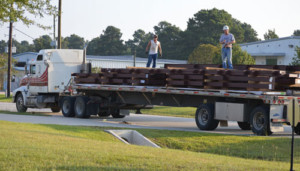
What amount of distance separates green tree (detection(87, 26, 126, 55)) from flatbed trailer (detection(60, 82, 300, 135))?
8430 cm

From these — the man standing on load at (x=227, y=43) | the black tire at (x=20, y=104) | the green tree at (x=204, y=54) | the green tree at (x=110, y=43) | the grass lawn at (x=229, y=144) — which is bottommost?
the grass lawn at (x=229, y=144)

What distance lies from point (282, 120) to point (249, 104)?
1.53m

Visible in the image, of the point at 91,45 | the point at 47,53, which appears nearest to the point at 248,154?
the point at 47,53

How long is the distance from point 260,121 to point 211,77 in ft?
8.27

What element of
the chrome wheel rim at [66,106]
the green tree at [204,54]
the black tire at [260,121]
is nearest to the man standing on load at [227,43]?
the black tire at [260,121]

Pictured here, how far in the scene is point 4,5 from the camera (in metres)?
23.9

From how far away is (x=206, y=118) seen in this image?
2175cm

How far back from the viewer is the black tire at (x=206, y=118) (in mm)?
21391

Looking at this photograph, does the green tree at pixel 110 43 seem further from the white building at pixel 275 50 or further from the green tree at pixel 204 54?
the white building at pixel 275 50

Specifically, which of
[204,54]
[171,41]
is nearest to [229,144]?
[204,54]

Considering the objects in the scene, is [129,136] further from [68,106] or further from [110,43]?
[110,43]

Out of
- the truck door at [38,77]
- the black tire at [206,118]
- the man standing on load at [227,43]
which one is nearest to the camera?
the black tire at [206,118]

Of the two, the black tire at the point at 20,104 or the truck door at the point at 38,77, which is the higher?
the truck door at the point at 38,77

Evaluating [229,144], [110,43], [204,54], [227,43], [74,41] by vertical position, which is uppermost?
[74,41]
